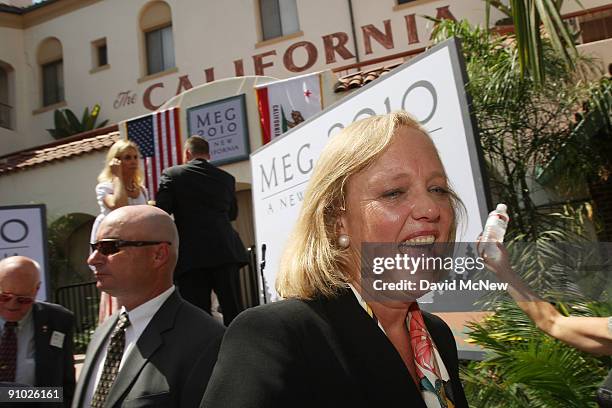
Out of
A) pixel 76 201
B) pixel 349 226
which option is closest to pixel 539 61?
pixel 349 226

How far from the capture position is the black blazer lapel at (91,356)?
2.14 m

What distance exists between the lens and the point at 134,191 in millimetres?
4102

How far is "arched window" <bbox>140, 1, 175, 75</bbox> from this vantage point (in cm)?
1581

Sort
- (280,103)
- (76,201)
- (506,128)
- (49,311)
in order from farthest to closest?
(76,201) → (280,103) → (506,128) → (49,311)

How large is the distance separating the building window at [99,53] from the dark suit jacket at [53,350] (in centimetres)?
1482

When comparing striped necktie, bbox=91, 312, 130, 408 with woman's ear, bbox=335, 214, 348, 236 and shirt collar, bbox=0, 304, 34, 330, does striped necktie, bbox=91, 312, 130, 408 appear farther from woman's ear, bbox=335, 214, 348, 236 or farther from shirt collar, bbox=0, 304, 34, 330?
woman's ear, bbox=335, 214, 348, 236

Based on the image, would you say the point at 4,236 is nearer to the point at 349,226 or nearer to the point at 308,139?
the point at 308,139

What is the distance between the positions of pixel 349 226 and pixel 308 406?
1.13ft

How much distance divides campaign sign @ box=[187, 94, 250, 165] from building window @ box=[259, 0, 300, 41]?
544cm

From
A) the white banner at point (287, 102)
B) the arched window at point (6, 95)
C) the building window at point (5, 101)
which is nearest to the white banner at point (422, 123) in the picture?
the white banner at point (287, 102)

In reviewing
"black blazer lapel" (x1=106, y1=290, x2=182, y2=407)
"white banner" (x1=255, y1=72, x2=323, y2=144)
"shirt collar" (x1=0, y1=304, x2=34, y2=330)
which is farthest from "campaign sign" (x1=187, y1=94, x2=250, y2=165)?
"black blazer lapel" (x1=106, y1=290, x2=182, y2=407)

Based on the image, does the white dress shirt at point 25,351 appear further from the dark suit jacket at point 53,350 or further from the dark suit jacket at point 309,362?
the dark suit jacket at point 309,362

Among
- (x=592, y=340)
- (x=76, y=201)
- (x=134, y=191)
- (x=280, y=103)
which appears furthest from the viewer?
(x=76, y=201)

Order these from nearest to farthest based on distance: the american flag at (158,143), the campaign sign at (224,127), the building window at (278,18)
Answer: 1. the campaign sign at (224,127)
2. the american flag at (158,143)
3. the building window at (278,18)
